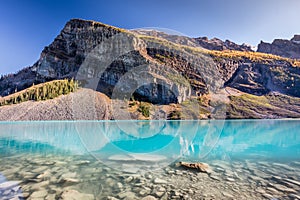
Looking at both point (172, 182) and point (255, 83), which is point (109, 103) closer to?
point (172, 182)

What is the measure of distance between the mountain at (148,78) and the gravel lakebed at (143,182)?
3230 inches

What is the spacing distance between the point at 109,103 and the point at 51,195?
3564 inches

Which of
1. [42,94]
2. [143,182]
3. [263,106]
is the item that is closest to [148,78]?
[42,94]

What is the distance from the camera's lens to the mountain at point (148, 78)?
108m

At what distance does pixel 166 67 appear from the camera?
118812 mm

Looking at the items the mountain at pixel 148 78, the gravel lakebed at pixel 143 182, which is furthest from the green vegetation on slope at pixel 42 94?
the gravel lakebed at pixel 143 182

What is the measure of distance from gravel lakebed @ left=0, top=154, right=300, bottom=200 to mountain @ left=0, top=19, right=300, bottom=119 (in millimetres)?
82038

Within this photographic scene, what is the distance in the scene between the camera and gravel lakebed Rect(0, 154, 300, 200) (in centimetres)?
539

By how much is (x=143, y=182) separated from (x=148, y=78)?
105805 millimetres

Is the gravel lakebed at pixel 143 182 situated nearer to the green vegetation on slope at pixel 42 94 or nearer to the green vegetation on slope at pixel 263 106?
the green vegetation on slope at pixel 42 94

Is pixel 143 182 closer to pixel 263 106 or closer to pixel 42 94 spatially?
pixel 42 94

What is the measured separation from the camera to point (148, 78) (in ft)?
365

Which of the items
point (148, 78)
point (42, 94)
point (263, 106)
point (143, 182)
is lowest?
point (143, 182)

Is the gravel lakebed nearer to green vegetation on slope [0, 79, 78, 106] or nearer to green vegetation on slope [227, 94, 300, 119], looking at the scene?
green vegetation on slope [0, 79, 78, 106]
